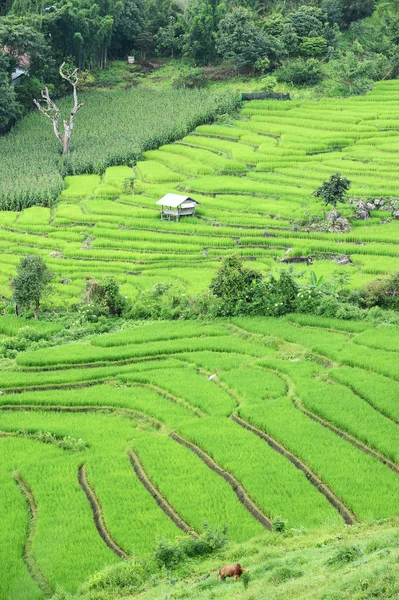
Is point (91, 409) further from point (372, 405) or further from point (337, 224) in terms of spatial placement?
point (337, 224)

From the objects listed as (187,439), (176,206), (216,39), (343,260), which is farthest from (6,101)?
(187,439)

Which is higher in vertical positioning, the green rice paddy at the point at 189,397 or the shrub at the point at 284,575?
the shrub at the point at 284,575

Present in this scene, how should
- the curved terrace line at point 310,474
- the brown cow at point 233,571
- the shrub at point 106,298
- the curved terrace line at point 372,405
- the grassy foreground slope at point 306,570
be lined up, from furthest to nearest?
the shrub at point 106,298
the curved terrace line at point 372,405
the curved terrace line at point 310,474
the brown cow at point 233,571
the grassy foreground slope at point 306,570

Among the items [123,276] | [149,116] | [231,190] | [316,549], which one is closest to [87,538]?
[316,549]

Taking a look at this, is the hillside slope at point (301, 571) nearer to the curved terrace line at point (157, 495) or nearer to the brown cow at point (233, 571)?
the brown cow at point (233, 571)

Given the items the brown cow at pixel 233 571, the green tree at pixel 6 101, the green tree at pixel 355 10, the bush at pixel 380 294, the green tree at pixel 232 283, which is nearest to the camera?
the brown cow at pixel 233 571

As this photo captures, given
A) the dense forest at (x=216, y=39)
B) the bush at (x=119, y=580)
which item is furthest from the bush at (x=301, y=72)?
the bush at (x=119, y=580)
